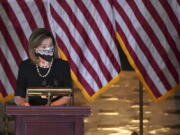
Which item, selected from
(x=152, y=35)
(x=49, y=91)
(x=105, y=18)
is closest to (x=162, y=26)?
(x=152, y=35)

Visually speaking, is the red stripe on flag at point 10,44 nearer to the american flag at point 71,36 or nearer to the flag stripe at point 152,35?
the american flag at point 71,36

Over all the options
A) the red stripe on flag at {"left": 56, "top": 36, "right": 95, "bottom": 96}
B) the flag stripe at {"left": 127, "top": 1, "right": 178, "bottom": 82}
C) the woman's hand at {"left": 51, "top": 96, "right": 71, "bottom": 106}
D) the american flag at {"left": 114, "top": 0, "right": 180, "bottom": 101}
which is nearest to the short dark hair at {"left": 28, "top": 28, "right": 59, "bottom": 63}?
the woman's hand at {"left": 51, "top": 96, "right": 71, "bottom": 106}

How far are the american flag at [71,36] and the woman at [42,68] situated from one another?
2.18 metres

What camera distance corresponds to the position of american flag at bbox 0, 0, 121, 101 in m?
6.56

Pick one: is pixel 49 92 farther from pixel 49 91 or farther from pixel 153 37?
pixel 153 37

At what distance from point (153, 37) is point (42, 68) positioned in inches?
107

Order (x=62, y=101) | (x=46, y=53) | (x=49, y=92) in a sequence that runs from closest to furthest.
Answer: (x=49, y=92) → (x=62, y=101) → (x=46, y=53)

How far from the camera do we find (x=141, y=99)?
710 cm

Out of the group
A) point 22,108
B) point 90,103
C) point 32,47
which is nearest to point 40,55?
point 32,47

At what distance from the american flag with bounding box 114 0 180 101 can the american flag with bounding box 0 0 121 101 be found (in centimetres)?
21

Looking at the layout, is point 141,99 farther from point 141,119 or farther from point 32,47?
point 32,47

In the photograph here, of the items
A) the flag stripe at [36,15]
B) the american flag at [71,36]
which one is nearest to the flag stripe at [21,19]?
the american flag at [71,36]

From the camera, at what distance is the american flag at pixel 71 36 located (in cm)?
656

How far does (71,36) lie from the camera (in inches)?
260
